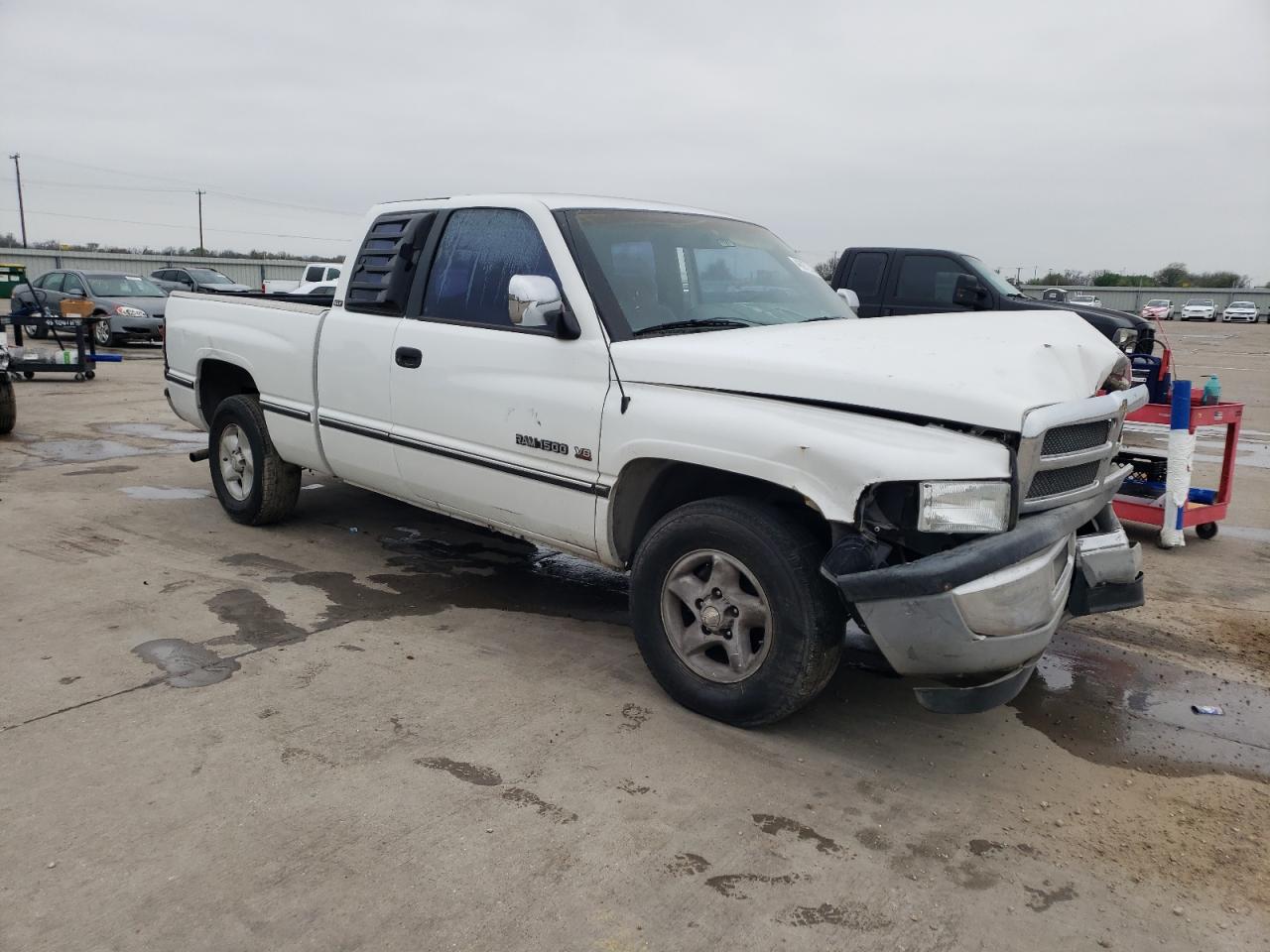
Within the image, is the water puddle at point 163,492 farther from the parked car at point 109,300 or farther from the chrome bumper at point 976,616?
the parked car at point 109,300

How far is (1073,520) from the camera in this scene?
3232 mm

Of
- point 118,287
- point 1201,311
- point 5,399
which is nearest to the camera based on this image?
point 5,399

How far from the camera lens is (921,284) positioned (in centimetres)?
1095

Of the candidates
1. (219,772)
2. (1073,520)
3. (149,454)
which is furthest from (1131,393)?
(149,454)

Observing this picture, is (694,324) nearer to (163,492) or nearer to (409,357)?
(409,357)

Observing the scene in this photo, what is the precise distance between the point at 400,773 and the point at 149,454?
677 cm

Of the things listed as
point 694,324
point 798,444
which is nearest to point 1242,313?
point 694,324

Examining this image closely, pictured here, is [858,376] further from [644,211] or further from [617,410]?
[644,211]

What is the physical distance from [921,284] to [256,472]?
25.6 ft

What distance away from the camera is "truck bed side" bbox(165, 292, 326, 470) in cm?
539

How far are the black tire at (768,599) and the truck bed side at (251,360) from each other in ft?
8.55

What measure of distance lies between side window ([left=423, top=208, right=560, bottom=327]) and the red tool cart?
14.3 feet

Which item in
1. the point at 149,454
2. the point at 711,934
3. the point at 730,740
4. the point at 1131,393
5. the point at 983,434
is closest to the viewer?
the point at 711,934

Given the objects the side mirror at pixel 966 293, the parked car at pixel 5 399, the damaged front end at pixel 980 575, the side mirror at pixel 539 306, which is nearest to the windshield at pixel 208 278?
the parked car at pixel 5 399
